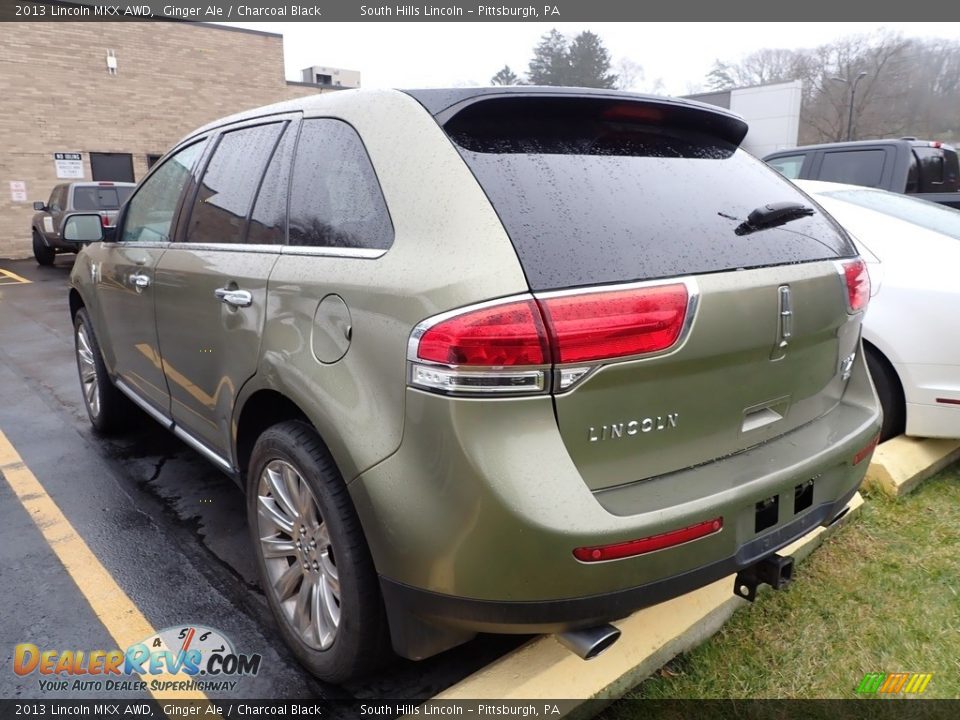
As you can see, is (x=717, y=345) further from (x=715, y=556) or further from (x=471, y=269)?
(x=471, y=269)

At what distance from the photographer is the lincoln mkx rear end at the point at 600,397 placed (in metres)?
1.65

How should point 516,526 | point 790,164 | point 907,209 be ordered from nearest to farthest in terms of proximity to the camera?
point 516,526
point 907,209
point 790,164

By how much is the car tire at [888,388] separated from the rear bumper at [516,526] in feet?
6.99

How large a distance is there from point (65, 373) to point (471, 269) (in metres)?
5.62

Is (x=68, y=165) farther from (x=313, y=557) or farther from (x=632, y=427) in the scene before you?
(x=632, y=427)

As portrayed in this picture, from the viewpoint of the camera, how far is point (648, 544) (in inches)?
66.9

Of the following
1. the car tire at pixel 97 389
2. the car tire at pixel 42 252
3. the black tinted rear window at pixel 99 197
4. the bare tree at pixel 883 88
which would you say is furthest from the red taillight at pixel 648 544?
the bare tree at pixel 883 88

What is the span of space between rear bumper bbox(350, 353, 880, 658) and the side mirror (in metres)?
3.05

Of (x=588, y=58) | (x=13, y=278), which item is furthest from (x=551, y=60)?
(x=13, y=278)

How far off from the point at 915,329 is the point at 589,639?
105 inches

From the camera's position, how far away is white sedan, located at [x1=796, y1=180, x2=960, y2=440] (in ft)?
11.2

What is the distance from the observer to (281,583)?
240 cm

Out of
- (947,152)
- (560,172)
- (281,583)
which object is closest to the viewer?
(560,172)

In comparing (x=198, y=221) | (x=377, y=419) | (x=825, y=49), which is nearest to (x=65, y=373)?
(x=198, y=221)
